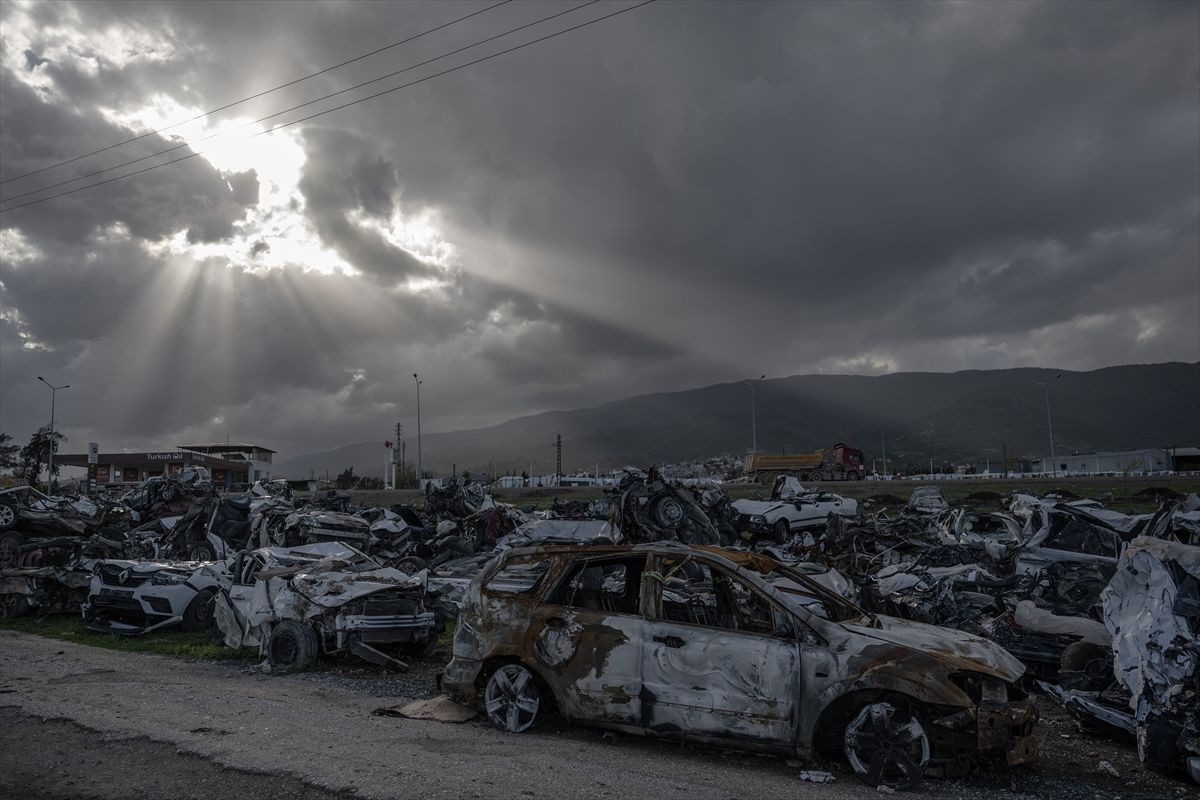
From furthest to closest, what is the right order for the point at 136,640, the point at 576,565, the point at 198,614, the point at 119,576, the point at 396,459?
the point at 396,459
the point at 198,614
the point at 119,576
the point at 136,640
the point at 576,565

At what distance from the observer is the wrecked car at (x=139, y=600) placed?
11242 millimetres

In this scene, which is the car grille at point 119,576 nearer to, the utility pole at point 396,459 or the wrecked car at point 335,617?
the wrecked car at point 335,617

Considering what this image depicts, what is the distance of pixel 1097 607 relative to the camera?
28.6 feet

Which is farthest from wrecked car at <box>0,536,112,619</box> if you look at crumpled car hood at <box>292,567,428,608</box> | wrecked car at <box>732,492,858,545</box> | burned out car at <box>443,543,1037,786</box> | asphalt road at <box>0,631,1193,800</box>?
wrecked car at <box>732,492,858,545</box>

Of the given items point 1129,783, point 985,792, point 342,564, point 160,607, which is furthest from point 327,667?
point 1129,783

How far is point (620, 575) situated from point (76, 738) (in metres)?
4.41

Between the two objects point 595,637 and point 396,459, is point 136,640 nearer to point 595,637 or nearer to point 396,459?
point 595,637

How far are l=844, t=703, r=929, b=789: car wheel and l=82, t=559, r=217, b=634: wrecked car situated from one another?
10229mm

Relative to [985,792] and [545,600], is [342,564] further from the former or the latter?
[985,792]

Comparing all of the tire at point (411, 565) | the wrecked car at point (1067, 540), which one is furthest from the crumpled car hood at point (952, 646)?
the tire at point (411, 565)

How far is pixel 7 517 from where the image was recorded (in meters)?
18.2

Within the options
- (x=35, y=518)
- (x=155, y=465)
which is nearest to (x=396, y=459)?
(x=155, y=465)

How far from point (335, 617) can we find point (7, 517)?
48.1 ft

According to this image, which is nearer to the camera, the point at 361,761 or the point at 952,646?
the point at 361,761
